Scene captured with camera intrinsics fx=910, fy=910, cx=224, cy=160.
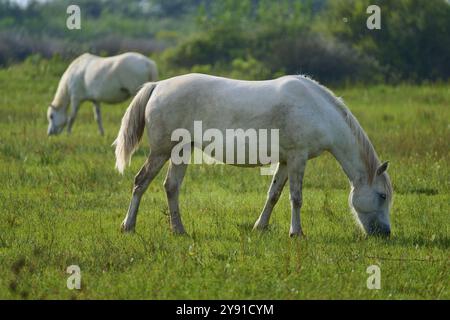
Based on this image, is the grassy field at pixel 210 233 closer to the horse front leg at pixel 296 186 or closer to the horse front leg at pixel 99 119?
the horse front leg at pixel 296 186

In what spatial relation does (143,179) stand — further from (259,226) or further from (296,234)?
(296,234)

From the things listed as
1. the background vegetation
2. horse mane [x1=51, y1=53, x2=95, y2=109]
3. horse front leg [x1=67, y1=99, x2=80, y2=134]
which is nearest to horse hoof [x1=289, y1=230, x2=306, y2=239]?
the background vegetation

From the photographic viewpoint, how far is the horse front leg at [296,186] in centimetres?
874

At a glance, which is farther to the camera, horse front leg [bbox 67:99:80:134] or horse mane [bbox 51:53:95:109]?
horse mane [bbox 51:53:95:109]

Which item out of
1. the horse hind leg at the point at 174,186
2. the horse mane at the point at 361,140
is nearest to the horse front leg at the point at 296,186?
the horse mane at the point at 361,140

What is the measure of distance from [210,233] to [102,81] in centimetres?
945

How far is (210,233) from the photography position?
350 inches

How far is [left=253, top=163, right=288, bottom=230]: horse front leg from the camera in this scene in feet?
30.1

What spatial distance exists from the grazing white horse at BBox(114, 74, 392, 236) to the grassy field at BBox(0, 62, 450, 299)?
0.34 m

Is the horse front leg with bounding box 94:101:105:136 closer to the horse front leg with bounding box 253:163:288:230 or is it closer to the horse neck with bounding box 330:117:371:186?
the horse front leg with bounding box 253:163:288:230

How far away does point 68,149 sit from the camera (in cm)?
1431

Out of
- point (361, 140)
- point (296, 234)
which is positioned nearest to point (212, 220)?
point (296, 234)

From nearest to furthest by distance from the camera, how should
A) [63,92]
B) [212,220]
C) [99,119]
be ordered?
[212,220]
[99,119]
[63,92]

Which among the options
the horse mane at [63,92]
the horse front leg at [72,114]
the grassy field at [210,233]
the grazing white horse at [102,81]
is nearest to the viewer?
the grassy field at [210,233]
